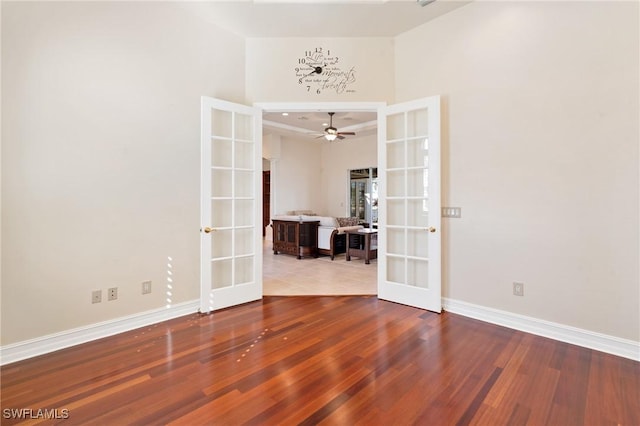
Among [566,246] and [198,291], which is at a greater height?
[566,246]

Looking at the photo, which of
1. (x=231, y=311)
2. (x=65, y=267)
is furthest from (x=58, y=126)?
(x=231, y=311)

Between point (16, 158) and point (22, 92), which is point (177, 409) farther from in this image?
point (22, 92)

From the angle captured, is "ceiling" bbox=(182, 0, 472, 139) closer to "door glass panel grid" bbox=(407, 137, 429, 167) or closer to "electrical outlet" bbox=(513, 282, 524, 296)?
"door glass panel grid" bbox=(407, 137, 429, 167)

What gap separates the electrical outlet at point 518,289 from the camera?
9.89ft

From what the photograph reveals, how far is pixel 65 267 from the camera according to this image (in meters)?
2.62

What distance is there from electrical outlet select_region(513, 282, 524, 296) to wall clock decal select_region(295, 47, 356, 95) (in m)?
2.88

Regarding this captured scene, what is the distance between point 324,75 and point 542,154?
102 inches

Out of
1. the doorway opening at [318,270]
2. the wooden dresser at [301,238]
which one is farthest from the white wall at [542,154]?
the wooden dresser at [301,238]

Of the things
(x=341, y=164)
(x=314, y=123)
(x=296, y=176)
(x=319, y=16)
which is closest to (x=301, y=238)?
(x=314, y=123)

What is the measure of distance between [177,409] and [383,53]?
13.7 ft

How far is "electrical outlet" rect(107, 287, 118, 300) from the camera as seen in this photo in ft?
9.40

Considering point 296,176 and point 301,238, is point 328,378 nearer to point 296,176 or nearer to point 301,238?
point 301,238

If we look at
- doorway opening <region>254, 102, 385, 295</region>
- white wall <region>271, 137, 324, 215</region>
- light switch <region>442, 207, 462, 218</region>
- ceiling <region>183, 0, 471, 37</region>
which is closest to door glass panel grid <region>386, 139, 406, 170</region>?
doorway opening <region>254, 102, 385, 295</region>

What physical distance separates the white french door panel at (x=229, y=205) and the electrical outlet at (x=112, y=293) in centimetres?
80
